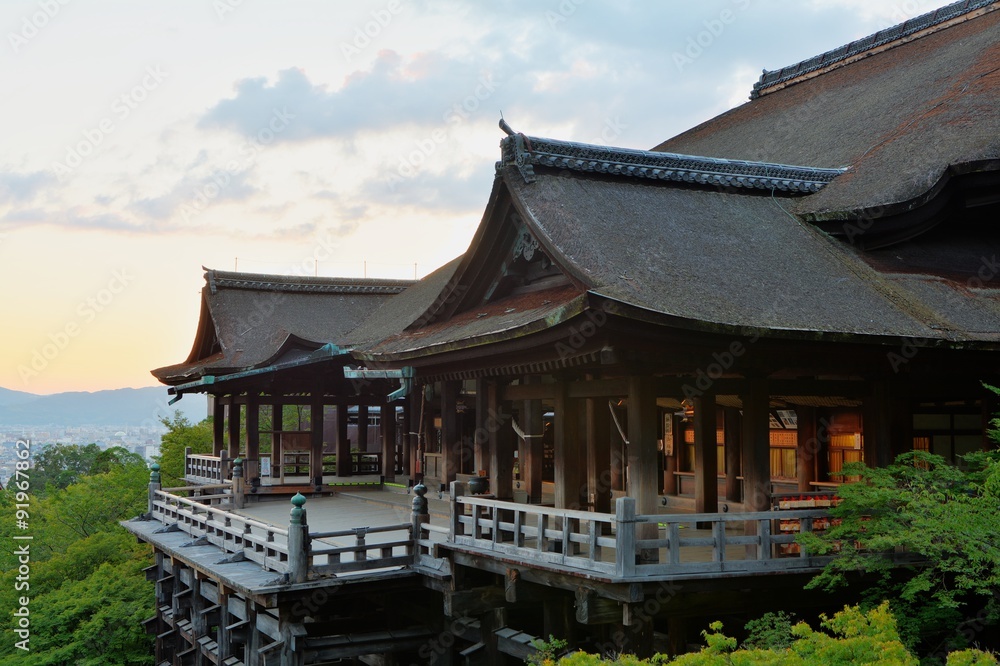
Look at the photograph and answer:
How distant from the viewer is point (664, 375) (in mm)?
13203

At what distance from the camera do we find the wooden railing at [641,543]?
1057 centimetres

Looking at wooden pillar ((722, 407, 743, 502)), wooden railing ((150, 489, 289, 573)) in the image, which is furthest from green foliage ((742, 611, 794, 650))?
wooden railing ((150, 489, 289, 573))

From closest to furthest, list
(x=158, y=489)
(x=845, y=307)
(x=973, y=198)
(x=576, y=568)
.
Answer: (x=576, y=568)
(x=845, y=307)
(x=973, y=198)
(x=158, y=489)

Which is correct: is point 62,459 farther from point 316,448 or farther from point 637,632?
point 637,632

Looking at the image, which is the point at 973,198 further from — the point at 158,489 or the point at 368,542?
the point at 158,489

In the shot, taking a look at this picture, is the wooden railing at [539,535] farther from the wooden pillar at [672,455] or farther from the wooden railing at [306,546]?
the wooden pillar at [672,455]

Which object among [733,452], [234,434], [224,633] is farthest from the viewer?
[234,434]

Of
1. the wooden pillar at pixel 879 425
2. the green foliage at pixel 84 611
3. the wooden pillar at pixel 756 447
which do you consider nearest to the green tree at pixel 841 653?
the wooden pillar at pixel 756 447

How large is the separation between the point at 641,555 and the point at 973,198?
772cm

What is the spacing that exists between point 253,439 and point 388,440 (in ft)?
12.2

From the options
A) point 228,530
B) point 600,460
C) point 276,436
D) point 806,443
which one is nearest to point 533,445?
point 600,460

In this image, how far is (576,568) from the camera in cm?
1116

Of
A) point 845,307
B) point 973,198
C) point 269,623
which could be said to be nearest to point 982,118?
point 973,198

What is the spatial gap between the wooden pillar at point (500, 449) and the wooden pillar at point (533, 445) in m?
0.32
